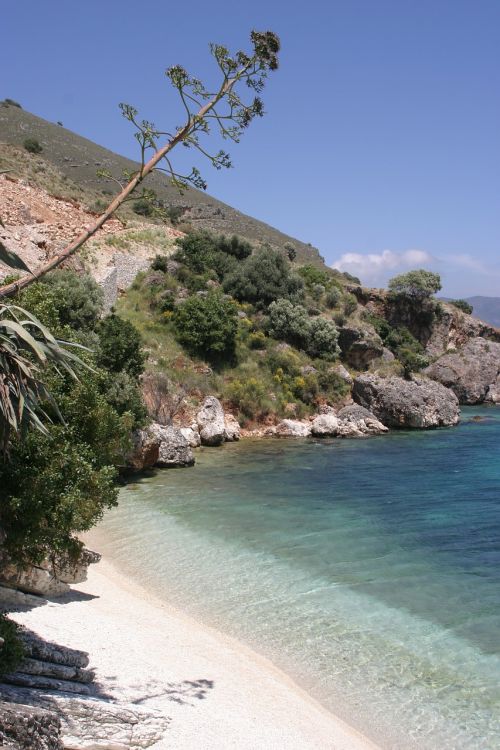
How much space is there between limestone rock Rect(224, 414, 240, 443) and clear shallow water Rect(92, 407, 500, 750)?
4719 mm

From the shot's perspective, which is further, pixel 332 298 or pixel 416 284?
pixel 416 284

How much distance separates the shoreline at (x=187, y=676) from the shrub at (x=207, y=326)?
73.7 ft

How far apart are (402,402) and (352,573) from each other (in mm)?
22319

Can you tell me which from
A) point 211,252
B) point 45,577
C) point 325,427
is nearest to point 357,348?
point 325,427

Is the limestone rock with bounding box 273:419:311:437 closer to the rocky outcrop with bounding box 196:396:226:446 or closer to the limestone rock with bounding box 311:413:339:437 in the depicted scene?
the limestone rock with bounding box 311:413:339:437

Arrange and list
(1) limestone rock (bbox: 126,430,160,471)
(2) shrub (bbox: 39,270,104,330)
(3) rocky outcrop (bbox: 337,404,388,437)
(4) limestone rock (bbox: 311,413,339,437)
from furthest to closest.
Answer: (3) rocky outcrop (bbox: 337,404,388,437), (4) limestone rock (bbox: 311,413,339,437), (2) shrub (bbox: 39,270,104,330), (1) limestone rock (bbox: 126,430,160,471)

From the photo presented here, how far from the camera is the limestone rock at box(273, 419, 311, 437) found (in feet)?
103

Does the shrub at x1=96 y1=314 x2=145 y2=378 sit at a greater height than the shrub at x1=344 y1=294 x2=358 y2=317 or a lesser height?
lesser

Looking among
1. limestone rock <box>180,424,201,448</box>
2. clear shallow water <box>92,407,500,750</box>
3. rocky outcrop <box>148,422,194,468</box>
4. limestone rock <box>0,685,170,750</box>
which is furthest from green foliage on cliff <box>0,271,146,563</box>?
limestone rock <box>180,424,201,448</box>

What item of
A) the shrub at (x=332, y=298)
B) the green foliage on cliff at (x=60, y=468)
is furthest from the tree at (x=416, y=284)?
the green foliage on cliff at (x=60, y=468)

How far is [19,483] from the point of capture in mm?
7336

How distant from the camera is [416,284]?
52625mm

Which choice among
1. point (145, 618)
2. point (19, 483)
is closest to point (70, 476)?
point (19, 483)

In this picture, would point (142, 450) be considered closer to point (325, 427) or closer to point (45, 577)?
point (45, 577)
